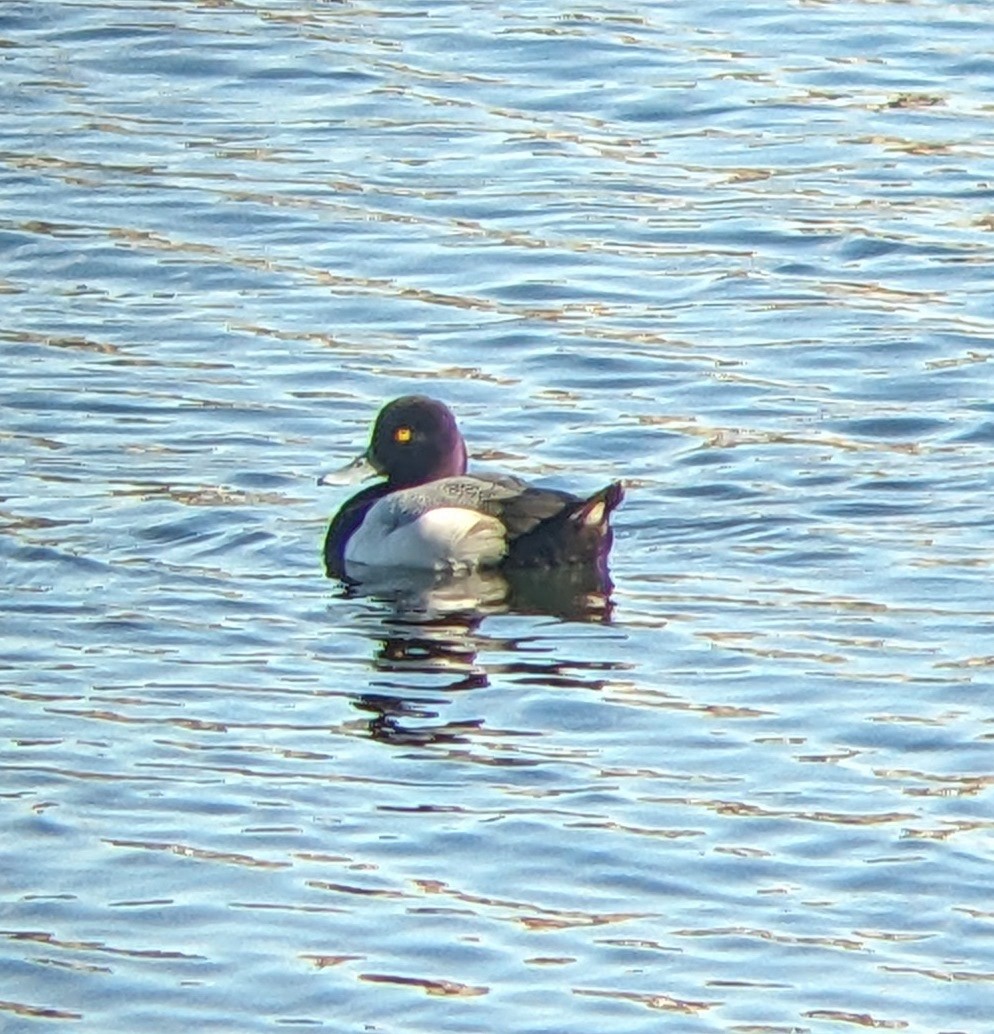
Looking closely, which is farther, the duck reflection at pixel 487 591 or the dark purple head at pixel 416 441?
the dark purple head at pixel 416 441

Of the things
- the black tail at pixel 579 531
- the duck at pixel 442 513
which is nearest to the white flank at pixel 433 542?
the duck at pixel 442 513

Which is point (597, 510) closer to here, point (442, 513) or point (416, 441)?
point (442, 513)

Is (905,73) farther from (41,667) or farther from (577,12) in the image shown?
(41,667)

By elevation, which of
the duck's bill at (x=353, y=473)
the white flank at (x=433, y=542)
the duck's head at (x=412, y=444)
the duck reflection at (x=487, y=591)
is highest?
the duck's head at (x=412, y=444)

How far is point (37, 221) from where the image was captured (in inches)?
643

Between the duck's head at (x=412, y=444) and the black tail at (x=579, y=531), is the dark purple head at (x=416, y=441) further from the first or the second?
the black tail at (x=579, y=531)

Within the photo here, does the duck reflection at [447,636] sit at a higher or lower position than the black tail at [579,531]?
lower

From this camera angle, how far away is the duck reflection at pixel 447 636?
10016 mm

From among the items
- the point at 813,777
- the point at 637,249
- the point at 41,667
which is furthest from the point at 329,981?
the point at 637,249

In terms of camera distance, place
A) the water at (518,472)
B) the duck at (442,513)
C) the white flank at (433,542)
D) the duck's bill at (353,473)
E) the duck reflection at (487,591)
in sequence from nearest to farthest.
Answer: the water at (518,472), the duck reflection at (487,591), the duck at (442,513), the white flank at (433,542), the duck's bill at (353,473)

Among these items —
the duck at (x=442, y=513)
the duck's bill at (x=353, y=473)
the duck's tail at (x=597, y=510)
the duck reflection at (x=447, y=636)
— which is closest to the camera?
the duck reflection at (x=447, y=636)

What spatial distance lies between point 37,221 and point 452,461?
440 centimetres

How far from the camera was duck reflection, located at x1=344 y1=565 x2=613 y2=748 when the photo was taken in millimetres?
10016

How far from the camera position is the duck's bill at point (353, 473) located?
12516mm
